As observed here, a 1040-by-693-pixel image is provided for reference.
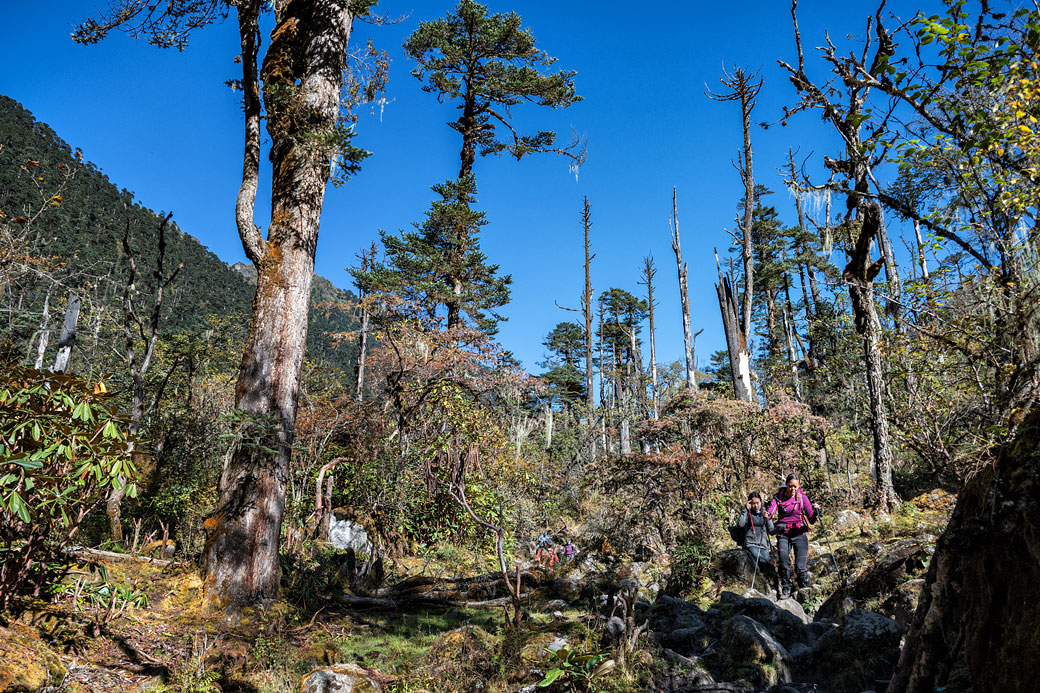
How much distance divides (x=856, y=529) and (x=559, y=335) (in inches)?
1236

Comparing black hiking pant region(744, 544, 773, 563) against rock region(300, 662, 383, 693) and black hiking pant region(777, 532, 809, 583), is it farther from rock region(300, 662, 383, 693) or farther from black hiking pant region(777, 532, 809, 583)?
rock region(300, 662, 383, 693)

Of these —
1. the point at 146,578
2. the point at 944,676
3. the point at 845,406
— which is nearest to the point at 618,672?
the point at 944,676

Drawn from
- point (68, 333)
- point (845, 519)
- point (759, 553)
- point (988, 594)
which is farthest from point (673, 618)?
point (68, 333)

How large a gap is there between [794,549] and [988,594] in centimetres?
479

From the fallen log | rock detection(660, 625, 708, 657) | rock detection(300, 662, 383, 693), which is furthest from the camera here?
the fallen log

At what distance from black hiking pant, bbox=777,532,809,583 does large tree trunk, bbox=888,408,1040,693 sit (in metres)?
4.39

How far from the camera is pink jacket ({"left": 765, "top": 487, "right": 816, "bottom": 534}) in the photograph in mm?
6293

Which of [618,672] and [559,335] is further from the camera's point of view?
[559,335]

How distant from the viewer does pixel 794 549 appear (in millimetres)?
6402

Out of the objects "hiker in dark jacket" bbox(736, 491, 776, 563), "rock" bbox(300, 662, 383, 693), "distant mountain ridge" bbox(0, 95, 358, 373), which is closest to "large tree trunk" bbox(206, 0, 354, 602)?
"rock" bbox(300, 662, 383, 693)

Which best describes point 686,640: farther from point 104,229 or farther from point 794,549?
point 104,229

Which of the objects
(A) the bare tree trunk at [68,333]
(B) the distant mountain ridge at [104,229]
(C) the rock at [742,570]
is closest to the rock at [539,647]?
(C) the rock at [742,570]

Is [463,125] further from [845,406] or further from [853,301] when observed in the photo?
[845,406]

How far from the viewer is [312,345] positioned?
229 ft
